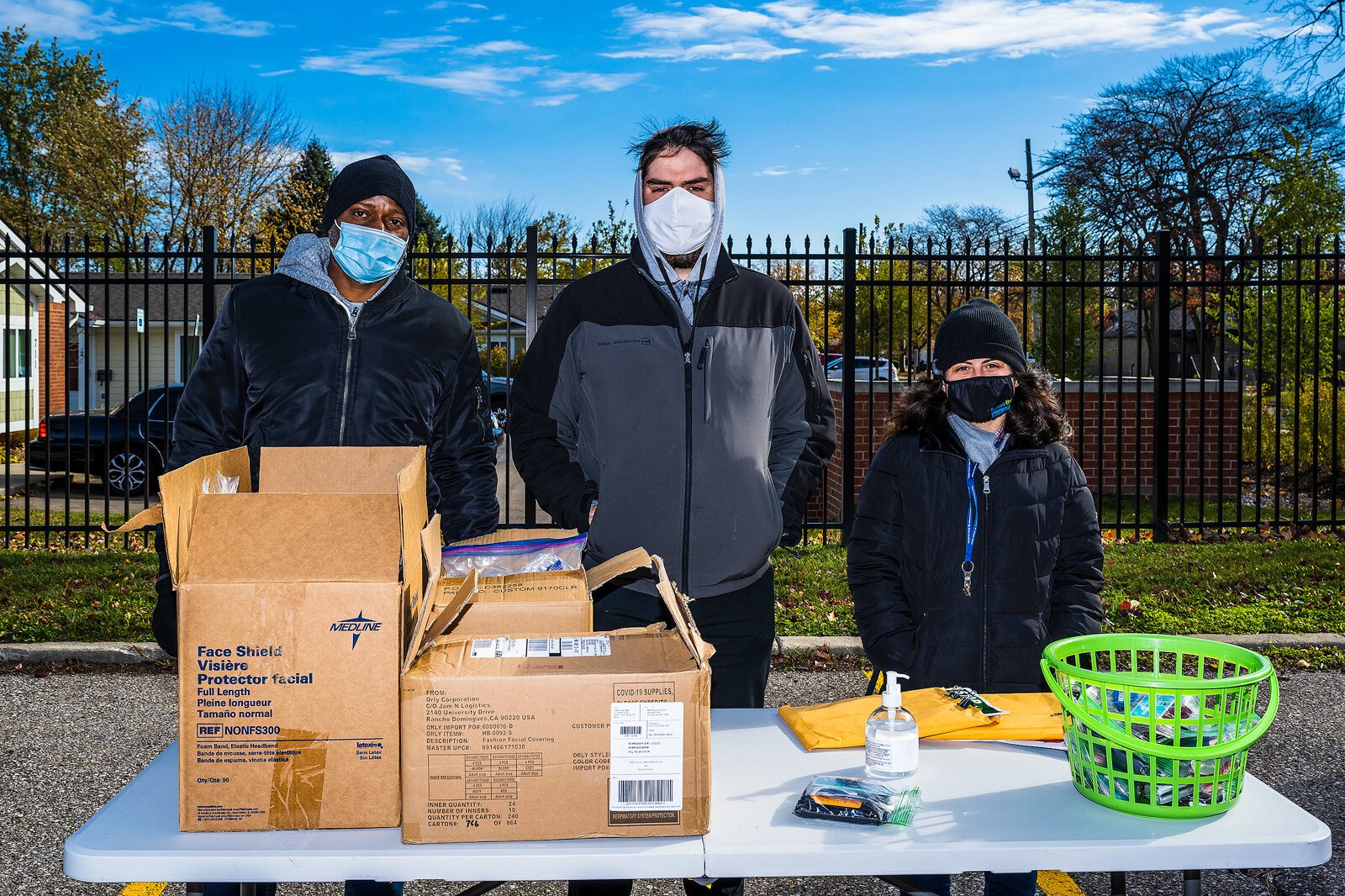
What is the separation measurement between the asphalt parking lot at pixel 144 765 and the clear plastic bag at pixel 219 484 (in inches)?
72.3

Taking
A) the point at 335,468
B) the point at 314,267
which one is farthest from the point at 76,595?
the point at 335,468

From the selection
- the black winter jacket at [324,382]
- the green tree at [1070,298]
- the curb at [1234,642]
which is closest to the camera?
the black winter jacket at [324,382]

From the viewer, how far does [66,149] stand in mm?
28656

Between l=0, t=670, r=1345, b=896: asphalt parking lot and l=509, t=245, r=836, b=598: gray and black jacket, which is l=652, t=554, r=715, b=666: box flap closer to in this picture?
l=509, t=245, r=836, b=598: gray and black jacket

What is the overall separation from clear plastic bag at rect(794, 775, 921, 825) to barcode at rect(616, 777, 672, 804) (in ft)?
0.96

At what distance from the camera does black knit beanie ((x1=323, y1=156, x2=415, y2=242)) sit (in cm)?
292

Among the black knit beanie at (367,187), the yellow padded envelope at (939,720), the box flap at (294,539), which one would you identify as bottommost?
the yellow padded envelope at (939,720)

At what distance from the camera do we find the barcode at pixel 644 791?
175 cm

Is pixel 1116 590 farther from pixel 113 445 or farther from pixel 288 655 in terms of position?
pixel 113 445

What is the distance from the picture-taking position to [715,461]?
275 cm

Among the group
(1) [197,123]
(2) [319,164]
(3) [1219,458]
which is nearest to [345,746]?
(3) [1219,458]

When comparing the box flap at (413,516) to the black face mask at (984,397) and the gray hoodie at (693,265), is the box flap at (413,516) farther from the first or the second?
the black face mask at (984,397)

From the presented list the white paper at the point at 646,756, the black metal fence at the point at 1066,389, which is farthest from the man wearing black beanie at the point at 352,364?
the black metal fence at the point at 1066,389

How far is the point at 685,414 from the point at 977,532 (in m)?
0.84
